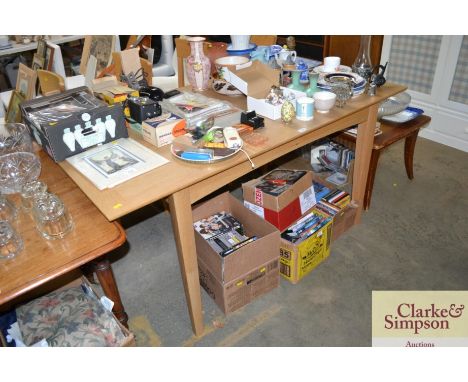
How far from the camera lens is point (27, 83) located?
6.73 ft

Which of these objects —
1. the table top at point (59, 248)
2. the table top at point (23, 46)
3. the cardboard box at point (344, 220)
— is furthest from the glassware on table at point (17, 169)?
the table top at point (23, 46)

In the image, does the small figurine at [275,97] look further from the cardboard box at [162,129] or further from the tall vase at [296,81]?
the cardboard box at [162,129]

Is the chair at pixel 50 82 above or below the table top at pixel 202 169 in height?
above

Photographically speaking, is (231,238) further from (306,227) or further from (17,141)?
(17,141)

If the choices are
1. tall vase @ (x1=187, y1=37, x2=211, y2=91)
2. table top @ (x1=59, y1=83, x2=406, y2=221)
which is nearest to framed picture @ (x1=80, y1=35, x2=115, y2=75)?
tall vase @ (x1=187, y1=37, x2=211, y2=91)

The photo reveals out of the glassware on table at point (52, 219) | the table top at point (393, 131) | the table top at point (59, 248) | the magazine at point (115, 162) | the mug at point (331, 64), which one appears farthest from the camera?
the table top at point (393, 131)

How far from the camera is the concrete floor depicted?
1.75 metres

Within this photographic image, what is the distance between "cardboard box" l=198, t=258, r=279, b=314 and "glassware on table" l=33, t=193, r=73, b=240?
0.68 meters

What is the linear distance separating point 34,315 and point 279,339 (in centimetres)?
97

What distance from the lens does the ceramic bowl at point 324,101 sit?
174 cm

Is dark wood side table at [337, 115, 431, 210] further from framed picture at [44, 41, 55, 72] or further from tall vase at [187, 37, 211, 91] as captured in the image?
framed picture at [44, 41, 55, 72]

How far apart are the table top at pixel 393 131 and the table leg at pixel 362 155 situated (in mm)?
108

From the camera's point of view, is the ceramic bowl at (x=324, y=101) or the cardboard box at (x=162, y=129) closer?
the cardboard box at (x=162, y=129)
